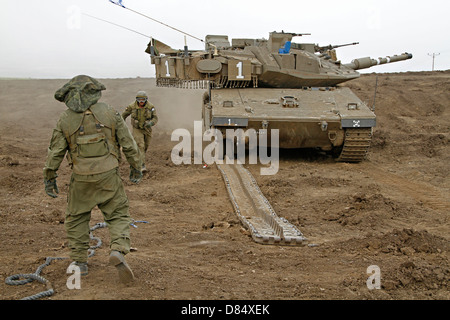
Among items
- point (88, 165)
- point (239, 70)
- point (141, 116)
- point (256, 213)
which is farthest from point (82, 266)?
point (239, 70)

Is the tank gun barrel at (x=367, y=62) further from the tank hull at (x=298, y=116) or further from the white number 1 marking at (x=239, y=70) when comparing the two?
the white number 1 marking at (x=239, y=70)

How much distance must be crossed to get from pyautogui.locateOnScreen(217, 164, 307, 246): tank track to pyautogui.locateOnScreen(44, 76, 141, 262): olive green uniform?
1.74m

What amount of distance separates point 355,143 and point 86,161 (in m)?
6.90

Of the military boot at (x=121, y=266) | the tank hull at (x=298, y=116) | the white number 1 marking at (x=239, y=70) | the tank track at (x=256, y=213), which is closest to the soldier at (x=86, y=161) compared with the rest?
the military boot at (x=121, y=266)

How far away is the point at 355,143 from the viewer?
32.3ft

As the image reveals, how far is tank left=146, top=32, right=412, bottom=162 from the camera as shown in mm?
9648

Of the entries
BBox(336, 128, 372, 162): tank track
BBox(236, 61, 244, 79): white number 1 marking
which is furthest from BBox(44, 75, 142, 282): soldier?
BBox(236, 61, 244, 79): white number 1 marking

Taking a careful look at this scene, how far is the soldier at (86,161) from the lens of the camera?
400cm

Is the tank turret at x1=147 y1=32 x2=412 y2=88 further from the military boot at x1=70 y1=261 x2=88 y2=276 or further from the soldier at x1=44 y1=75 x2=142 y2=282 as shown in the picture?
the military boot at x1=70 y1=261 x2=88 y2=276

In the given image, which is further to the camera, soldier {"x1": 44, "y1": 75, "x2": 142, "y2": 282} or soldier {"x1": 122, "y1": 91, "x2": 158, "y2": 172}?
soldier {"x1": 122, "y1": 91, "x2": 158, "y2": 172}

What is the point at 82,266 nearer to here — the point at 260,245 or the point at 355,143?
the point at 260,245

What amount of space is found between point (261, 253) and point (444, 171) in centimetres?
621

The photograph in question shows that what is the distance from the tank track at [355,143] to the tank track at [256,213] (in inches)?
89.9

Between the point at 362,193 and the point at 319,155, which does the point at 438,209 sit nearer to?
the point at 362,193
